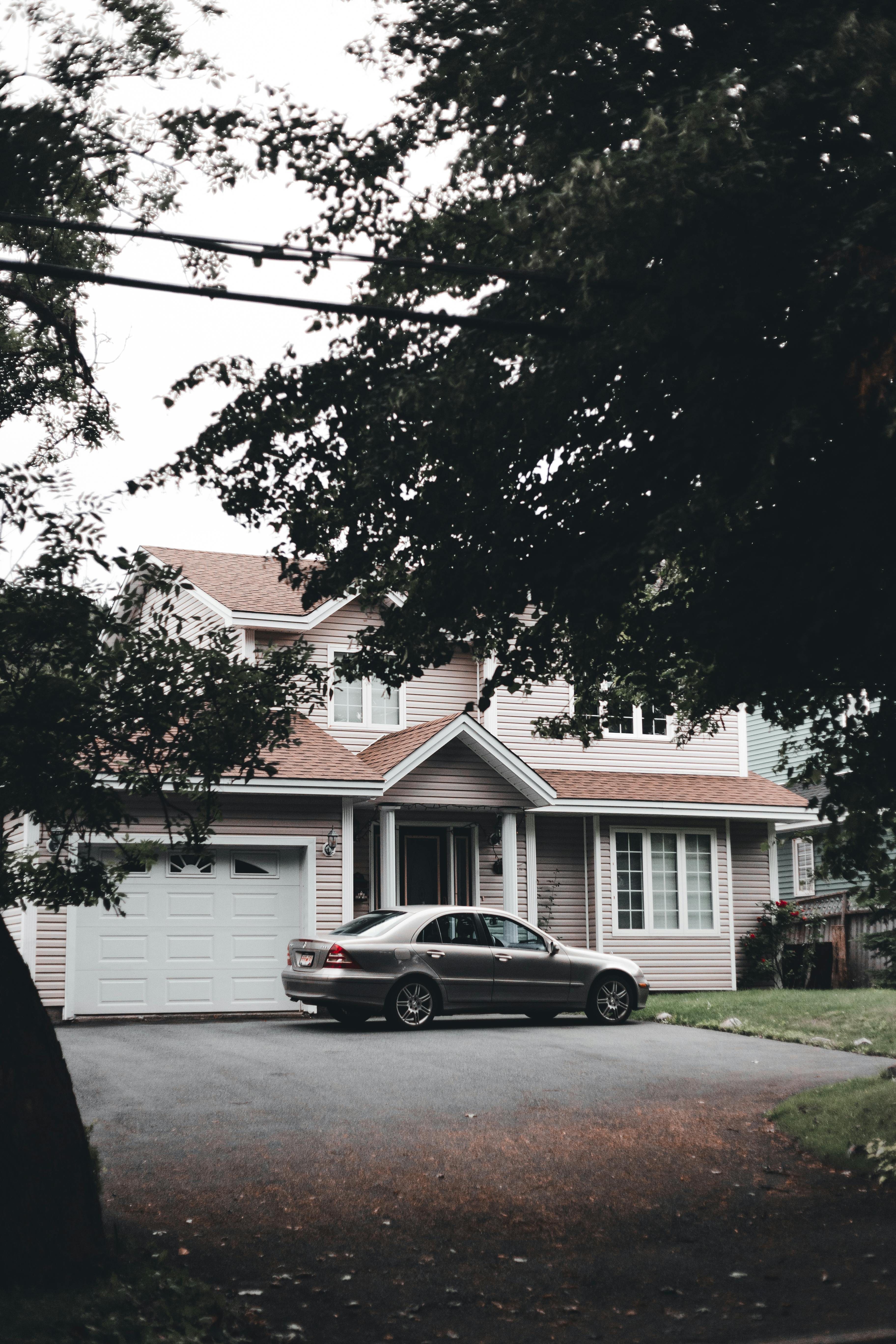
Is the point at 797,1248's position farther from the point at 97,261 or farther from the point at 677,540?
the point at 97,261

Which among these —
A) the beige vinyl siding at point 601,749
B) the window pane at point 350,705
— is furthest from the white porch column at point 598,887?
the window pane at point 350,705

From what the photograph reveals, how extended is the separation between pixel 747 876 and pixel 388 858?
764cm

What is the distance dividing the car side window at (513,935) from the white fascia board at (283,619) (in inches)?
228

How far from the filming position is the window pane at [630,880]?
2261 cm

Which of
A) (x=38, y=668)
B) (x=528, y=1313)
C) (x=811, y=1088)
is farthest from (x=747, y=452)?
(x=811, y=1088)

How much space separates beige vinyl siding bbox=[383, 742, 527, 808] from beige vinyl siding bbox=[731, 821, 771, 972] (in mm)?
5264

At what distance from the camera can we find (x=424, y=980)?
1605 centimetres

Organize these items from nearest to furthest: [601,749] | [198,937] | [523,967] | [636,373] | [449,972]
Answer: [636,373]
[449,972]
[523,967]
[198,937]
[601,749]

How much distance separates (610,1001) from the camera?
1736 centimetres

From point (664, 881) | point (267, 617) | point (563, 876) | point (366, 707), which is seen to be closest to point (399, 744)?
point (366, 707)

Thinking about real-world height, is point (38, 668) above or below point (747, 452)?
below

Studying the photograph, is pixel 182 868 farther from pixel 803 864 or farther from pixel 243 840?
pixel 803 864

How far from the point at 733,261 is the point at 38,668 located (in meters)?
4.03

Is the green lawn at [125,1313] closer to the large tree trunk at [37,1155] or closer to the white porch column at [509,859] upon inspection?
the large tree trunk at [37,1155]
